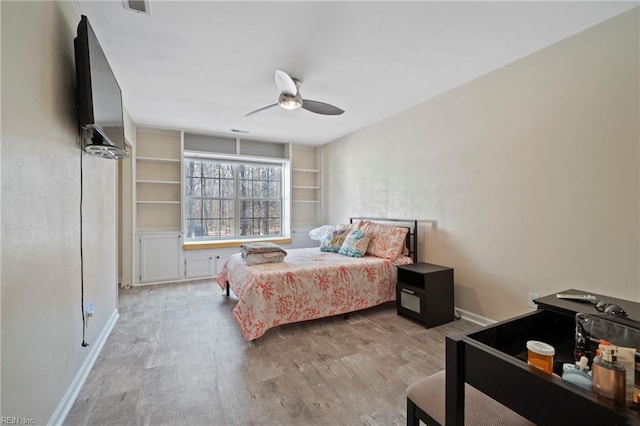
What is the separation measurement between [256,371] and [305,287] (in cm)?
91

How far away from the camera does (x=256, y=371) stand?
2.09m

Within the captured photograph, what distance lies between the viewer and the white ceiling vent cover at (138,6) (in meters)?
1.79

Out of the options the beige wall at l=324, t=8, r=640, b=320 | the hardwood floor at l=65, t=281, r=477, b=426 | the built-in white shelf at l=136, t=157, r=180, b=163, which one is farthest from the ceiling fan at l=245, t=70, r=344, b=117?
the built-in white shelf at l=136, t=157, r=180, b=163

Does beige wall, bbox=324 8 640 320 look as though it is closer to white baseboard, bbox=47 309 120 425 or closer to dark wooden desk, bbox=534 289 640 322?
dark wooden desk, bbox=534 289 640 322

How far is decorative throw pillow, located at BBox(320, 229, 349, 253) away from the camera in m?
3.94

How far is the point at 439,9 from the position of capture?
186 cm

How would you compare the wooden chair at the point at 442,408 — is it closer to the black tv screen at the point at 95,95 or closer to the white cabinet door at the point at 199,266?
the black tv screen at the point at 95,95

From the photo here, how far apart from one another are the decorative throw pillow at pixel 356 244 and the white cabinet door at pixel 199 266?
2479 millimetres

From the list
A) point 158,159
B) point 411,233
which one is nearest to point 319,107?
point 411,233

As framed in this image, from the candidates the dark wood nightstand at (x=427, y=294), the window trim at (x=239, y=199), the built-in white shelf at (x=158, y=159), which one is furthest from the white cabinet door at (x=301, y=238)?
the dark wood nightstand at (x=427, y=294)

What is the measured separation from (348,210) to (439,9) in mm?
3510

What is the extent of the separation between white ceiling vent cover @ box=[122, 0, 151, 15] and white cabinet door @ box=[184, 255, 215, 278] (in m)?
3.69

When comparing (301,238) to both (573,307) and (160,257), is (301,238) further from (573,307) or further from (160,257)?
(573,307)

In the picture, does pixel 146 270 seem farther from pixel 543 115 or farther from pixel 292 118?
pixel 543 115
